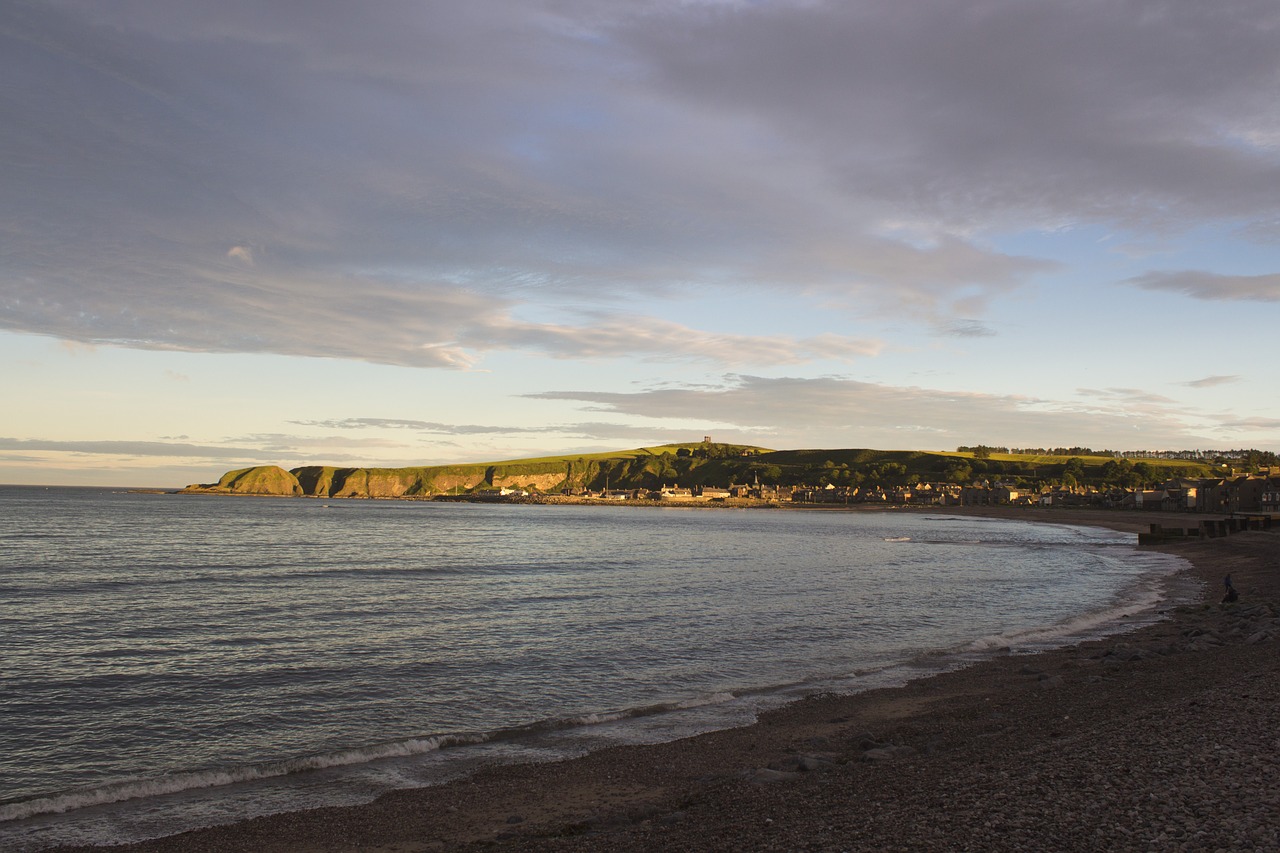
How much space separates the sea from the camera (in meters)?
12.7

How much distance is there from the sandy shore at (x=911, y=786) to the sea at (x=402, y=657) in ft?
4.02

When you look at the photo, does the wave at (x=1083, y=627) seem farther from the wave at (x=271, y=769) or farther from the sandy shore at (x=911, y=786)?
the wave at (x=271, y=769)

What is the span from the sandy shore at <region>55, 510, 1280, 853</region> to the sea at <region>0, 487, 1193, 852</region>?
4.02 ft

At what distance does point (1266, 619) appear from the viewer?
77.5ft

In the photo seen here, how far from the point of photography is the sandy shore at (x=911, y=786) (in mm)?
7980

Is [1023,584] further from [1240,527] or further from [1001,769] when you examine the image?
[1240,527]

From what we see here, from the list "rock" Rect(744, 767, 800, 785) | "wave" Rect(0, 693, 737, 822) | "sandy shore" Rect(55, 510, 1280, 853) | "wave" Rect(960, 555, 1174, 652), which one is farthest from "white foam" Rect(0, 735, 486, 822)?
"wave" Rect(960, 555, 1174, 652)

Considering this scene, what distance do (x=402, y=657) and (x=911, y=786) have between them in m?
15.1

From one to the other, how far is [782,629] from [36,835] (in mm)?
20717

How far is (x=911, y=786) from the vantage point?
32.9 ft

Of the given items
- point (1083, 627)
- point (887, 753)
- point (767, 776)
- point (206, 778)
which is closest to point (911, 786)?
point (767, 776)

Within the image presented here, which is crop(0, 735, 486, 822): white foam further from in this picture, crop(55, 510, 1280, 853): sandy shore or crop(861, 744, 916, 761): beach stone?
crop(861, 744, 916, 761): beach stone

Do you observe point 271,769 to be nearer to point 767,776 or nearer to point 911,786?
point 767,776

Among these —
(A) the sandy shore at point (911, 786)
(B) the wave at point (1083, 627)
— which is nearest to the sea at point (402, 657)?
(B) the wave at point (1083, 627)
